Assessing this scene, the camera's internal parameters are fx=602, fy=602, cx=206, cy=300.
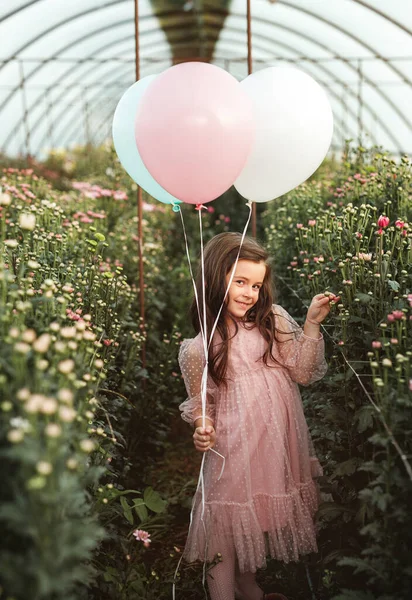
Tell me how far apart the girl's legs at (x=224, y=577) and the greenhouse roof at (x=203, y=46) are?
18.7 feet

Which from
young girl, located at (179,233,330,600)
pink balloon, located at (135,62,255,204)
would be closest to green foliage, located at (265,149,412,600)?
young girl, located at (179,233,330,600)

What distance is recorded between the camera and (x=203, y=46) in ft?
41.7

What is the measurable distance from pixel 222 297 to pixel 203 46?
11644 mm

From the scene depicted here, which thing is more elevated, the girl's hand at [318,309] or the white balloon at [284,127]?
the white balloon at [284,127]

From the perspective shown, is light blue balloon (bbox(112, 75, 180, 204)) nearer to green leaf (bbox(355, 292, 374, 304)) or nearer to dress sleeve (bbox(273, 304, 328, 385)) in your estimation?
dress sleeve (bbox(273, 304, 328, 385))

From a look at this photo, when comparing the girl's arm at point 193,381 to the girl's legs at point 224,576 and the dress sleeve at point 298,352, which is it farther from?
the girl's legs at point 224,576

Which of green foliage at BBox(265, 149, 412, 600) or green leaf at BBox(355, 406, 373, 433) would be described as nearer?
green foliage at BBox(265, 149, 412, 600)

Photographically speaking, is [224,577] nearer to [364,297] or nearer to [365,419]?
[365,419]

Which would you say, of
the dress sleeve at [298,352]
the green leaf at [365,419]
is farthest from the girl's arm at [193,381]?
the green leaf at [365,419]

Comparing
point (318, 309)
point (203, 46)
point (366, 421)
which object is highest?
point (203, 46)

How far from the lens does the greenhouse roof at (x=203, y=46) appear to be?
772 cm

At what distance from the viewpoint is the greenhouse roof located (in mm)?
7719

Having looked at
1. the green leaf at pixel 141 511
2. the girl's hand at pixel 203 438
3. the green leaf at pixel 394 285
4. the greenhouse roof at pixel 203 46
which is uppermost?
the greenhouse roof at pixel 203 46

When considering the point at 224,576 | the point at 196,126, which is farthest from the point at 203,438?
the point at 196,126
